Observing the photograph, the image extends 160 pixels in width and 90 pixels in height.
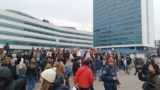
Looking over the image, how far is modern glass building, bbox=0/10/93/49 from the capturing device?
86.3 m

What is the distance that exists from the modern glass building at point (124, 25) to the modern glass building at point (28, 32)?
19343 millimetres

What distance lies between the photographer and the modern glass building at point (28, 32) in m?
86.3

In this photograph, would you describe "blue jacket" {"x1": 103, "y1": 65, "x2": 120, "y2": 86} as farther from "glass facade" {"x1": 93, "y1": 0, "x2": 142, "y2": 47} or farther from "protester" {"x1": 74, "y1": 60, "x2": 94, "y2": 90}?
"glass facade" {"x1": 93, "y1": 0, "x2": 142, "y2": 47}

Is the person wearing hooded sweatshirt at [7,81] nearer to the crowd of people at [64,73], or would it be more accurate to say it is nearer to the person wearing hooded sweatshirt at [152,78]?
the crowd of people at [64,73]

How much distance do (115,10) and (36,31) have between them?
57528 mm

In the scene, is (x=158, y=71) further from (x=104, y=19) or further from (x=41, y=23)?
(x=104, y=19)

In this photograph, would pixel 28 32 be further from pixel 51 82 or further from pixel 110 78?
pixel 51 82

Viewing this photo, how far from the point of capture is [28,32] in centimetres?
10231

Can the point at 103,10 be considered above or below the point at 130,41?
above

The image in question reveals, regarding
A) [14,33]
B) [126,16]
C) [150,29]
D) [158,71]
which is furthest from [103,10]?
[158,71]

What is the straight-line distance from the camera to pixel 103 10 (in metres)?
165

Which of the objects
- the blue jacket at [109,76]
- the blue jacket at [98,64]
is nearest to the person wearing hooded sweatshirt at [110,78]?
the blue jacket at [109,76]

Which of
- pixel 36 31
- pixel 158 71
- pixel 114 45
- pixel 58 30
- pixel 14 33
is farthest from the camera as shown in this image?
pixel 114 45

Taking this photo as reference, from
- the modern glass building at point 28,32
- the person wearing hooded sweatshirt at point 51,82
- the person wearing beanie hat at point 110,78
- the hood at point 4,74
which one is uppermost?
the modern glass building at point 28,32
